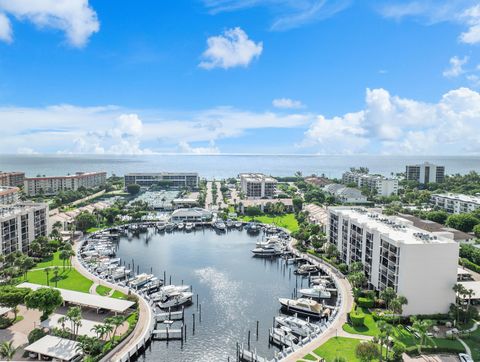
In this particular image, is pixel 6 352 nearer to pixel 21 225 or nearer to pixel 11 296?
pixel 11 296

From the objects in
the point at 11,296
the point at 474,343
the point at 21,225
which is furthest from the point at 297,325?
the point at 21,225

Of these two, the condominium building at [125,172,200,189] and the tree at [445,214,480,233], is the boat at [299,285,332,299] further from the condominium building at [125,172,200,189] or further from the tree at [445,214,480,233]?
the condominium building at [125,172,200,189]

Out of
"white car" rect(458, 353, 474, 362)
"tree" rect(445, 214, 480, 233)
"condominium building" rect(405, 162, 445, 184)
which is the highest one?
"condominium building" rect(405, 162, 445, 184)

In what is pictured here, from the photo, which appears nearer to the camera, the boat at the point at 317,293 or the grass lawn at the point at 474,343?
the grass lawn at the point at 474,343

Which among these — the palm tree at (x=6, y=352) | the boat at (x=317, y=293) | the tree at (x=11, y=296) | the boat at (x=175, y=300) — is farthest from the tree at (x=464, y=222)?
the palm tree at (x=6, y=352)

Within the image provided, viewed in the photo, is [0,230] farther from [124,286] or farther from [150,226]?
[150,226]

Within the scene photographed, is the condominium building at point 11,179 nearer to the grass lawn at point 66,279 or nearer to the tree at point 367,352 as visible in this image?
the grass lawn at point 66,279

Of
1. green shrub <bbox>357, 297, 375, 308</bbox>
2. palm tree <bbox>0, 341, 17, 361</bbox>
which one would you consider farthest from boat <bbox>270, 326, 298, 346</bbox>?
palm tree <bbox>0, 341, 17, 361</bbox>
